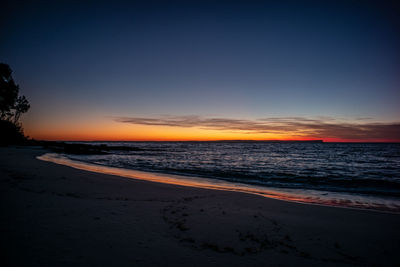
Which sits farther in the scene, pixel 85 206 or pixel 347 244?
pixel 85 206

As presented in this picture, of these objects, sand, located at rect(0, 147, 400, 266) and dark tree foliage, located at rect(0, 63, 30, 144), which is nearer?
sand, located at rect(0, 147, 400, 266)

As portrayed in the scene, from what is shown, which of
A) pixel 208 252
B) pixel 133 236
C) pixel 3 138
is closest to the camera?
pixel 208 252

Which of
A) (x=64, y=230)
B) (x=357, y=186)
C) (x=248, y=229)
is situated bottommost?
(x=357, y=186)

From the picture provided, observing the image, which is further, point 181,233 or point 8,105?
point 8,105

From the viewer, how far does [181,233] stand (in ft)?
18.0

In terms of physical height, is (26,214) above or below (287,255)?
above

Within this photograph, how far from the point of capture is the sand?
4.20m

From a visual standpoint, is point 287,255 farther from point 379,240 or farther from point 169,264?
point 379,240

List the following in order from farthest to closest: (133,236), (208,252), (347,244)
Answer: (347,244)
(133,236)
(208,252)

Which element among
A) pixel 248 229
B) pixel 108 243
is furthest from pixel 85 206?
pixel 248 229

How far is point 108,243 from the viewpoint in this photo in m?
4.65

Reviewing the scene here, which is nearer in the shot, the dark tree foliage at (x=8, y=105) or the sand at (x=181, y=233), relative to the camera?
the sand at (x=181, y=233)

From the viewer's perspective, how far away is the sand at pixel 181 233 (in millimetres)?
4199

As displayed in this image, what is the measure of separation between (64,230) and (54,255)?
4.34 feet
